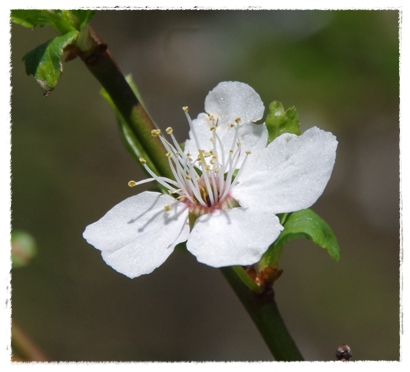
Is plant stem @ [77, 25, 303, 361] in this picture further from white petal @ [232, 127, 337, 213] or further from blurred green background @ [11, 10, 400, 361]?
blurred green background @ [11, 10, 400, 361]

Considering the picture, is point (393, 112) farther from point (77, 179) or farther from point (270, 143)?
point (270, 143)

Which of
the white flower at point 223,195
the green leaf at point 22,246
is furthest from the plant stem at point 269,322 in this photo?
the green leaf at point 22,246

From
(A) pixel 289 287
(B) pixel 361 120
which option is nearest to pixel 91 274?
(A) pixel 289 287

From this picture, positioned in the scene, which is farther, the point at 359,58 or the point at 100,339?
the point at 100,339

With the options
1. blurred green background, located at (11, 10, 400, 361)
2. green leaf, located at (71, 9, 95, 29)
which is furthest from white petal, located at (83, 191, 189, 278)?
blurred green background, located at (11, 10, 400, 361)

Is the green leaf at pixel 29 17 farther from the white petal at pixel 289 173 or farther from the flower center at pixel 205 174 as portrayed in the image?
the white petal at pixel 289 173

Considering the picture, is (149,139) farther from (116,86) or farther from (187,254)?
(187,254)

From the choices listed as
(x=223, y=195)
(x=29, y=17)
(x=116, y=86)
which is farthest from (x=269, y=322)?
(x=29, y=17)
